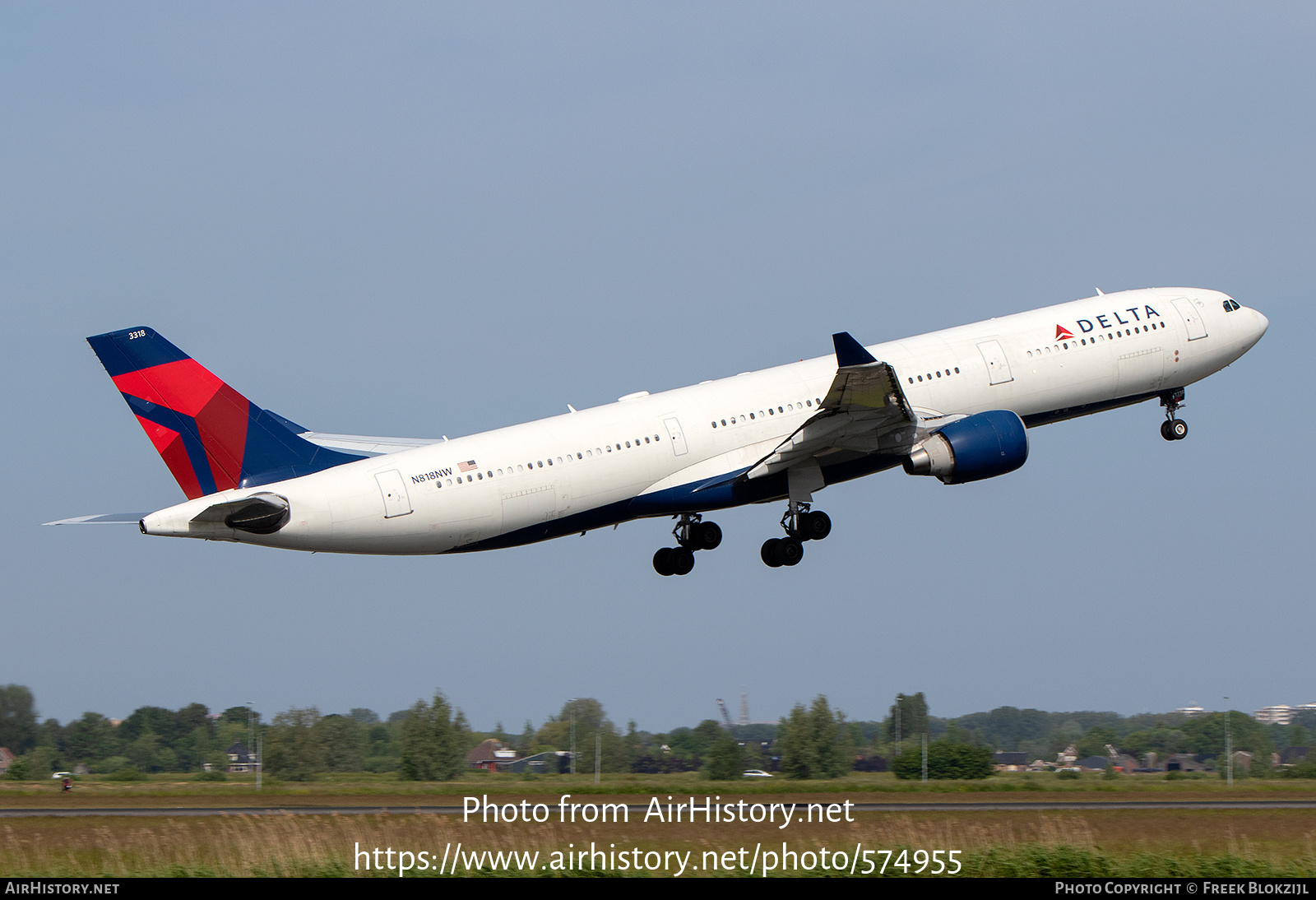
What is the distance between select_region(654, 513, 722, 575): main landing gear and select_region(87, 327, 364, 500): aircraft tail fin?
42.2 feet

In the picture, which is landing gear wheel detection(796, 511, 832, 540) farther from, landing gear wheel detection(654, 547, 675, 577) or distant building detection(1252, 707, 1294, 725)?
distant building detection(1252, 707, 1294, 725)

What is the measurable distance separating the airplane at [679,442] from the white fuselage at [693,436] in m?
0.05

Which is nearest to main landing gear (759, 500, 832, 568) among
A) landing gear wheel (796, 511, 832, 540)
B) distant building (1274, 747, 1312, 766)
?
landing gear wheel (796, 511, 832, 540)

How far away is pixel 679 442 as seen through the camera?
44.8 metres

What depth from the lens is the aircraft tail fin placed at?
4038 cm

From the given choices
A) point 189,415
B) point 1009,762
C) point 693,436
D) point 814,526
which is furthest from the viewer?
point 1009,762

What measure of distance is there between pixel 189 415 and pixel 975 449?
70.7ft

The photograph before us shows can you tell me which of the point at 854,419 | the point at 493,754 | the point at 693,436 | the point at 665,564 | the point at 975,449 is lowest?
the point at 493,754

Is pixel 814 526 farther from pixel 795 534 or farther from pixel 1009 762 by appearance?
pixel 1009 762

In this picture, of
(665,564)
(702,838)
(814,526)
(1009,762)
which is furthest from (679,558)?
(1009,762)

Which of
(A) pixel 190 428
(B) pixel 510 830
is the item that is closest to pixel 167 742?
(A) pixel 190 428

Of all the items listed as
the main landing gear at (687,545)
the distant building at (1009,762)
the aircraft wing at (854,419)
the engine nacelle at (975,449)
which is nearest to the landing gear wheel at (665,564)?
the main landing gear at (687,545)

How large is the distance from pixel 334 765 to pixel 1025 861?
34519mm
